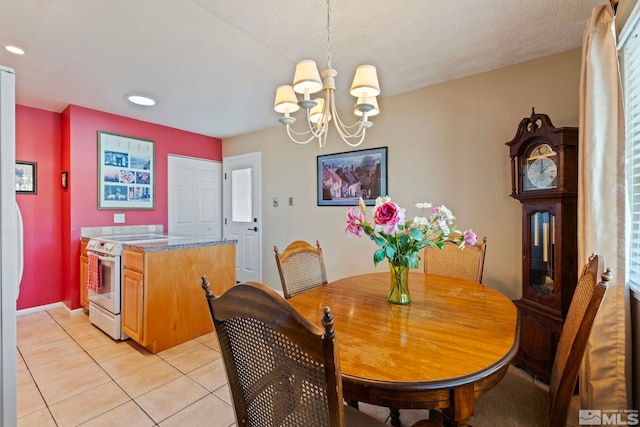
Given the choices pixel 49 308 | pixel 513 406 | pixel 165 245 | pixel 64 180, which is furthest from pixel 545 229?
pixel 49 308

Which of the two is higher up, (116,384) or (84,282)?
(84,282)

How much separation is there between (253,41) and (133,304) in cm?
234

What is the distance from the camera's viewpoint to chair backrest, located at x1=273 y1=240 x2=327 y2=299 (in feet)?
5.91

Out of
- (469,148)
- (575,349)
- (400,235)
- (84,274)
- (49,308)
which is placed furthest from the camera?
(49,308)

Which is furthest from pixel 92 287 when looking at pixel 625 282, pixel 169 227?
pixel 625 282

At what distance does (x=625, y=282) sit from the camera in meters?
1.44

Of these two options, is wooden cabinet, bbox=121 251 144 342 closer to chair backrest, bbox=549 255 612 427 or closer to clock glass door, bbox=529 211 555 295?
chair backrest, bbox=549 255 612 427

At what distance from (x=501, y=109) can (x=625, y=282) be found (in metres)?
1.62

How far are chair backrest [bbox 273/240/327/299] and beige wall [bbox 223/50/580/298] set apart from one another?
129 centimetres

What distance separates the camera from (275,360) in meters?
0.71

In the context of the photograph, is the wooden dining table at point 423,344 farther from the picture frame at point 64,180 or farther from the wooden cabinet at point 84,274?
the picture frame at point 64,180

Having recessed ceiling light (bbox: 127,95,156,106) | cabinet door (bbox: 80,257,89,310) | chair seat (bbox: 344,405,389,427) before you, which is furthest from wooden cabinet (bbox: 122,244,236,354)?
chair seat (bbox: 344,405,389,427)

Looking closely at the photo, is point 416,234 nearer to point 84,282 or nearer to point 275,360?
point 275,360

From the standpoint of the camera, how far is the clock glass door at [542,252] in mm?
2012
